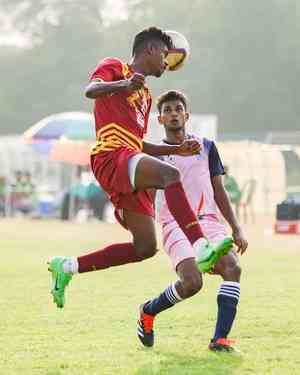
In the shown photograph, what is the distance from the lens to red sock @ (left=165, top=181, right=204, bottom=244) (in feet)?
22.7

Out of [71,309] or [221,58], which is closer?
[71,309]

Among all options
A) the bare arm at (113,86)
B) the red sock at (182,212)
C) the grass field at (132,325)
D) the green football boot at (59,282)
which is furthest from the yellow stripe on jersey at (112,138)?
the grass field at (132,325)

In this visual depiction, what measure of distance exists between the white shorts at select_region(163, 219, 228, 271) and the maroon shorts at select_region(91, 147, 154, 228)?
0.67 ft

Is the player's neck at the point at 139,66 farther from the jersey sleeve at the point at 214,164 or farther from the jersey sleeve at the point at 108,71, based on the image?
the jersey sleeve at the point at 214,164

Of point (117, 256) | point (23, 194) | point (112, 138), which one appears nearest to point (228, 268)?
point (117, 256)

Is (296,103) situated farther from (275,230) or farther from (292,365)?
(292,365)

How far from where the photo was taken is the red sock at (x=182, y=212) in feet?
22.7

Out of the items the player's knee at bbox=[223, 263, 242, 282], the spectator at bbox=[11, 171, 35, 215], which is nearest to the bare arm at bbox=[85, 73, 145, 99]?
the player's knee at bbox=[223, 263, 242, 282]

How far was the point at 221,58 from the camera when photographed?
255 ft

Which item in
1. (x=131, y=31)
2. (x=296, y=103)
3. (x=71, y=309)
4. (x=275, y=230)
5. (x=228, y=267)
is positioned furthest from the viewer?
(x=131, y=31)

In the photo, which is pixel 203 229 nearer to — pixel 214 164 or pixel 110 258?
pixel 214 164

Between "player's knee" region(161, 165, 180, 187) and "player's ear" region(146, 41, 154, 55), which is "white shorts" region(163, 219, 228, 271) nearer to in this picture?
"player's knee" region(161, 165, 180, 187)

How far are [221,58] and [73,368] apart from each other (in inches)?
2836

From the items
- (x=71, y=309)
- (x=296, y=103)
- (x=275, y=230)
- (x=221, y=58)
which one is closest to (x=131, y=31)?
(x=221, y=58)
